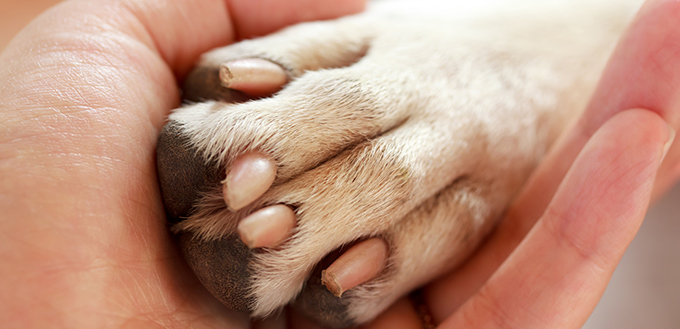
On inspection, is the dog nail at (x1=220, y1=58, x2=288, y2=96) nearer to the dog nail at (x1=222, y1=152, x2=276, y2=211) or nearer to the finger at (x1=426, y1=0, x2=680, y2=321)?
the dog nail at (x1=222, y1=152, x2=276, y2=211)

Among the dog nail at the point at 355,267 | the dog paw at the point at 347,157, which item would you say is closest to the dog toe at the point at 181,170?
the dog paw at the point at 347,157

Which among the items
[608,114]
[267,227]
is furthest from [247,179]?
[608,114]

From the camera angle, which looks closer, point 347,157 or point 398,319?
point 347,157

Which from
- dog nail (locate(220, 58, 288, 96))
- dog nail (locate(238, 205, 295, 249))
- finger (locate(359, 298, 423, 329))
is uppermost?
dog nail (locate(220, 58, 288, 96))

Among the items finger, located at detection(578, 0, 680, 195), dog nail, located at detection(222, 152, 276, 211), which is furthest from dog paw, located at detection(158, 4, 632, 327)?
finger, located at detection(578, 0, 680, 195)

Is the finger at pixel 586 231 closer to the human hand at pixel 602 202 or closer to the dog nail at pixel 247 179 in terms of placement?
the human hand at pixel 602 202

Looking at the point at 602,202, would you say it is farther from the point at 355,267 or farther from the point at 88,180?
the point at 88,180
